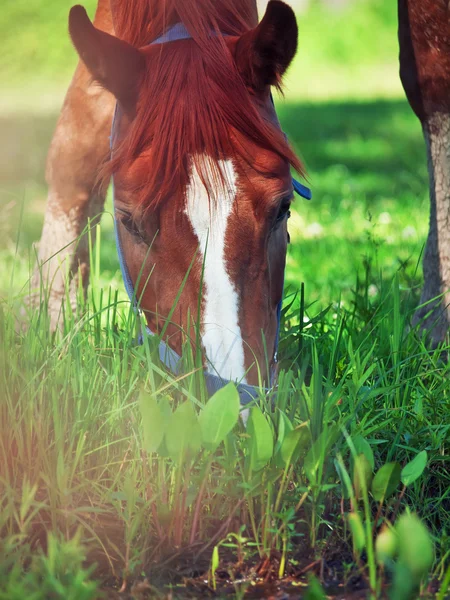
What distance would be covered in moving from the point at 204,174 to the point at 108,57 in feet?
1.46

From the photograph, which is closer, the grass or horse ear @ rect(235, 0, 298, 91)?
the grass

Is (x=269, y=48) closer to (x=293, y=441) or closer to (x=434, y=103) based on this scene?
(x=434, y=103)

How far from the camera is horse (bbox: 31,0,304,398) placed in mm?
1903

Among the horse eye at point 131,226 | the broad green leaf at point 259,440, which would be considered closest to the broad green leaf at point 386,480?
the broad green leaf at point 259,440

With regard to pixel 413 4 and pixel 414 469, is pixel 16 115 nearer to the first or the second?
pixel 413 4

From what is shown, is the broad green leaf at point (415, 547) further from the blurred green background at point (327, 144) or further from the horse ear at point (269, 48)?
the horse ear at point (269, 48)

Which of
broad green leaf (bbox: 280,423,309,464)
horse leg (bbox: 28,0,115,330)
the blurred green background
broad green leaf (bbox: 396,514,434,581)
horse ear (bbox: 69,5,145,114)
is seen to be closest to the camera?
broad green leaf (bbox: 396,514,434,581)

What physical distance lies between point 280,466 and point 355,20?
15.4 m

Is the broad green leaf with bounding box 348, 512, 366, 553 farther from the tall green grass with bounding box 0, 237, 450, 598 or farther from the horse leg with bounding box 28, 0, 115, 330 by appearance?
the horse leg with bounding box 28, 0, 115, 330

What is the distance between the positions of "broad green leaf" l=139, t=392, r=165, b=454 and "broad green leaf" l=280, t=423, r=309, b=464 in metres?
0.25

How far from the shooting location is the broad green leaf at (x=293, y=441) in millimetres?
1667

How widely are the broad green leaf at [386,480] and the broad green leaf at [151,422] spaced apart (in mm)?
439

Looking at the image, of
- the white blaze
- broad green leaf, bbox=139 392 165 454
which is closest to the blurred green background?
the white blaze

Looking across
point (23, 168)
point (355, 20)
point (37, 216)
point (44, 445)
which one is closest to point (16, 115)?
point (23, 168)
